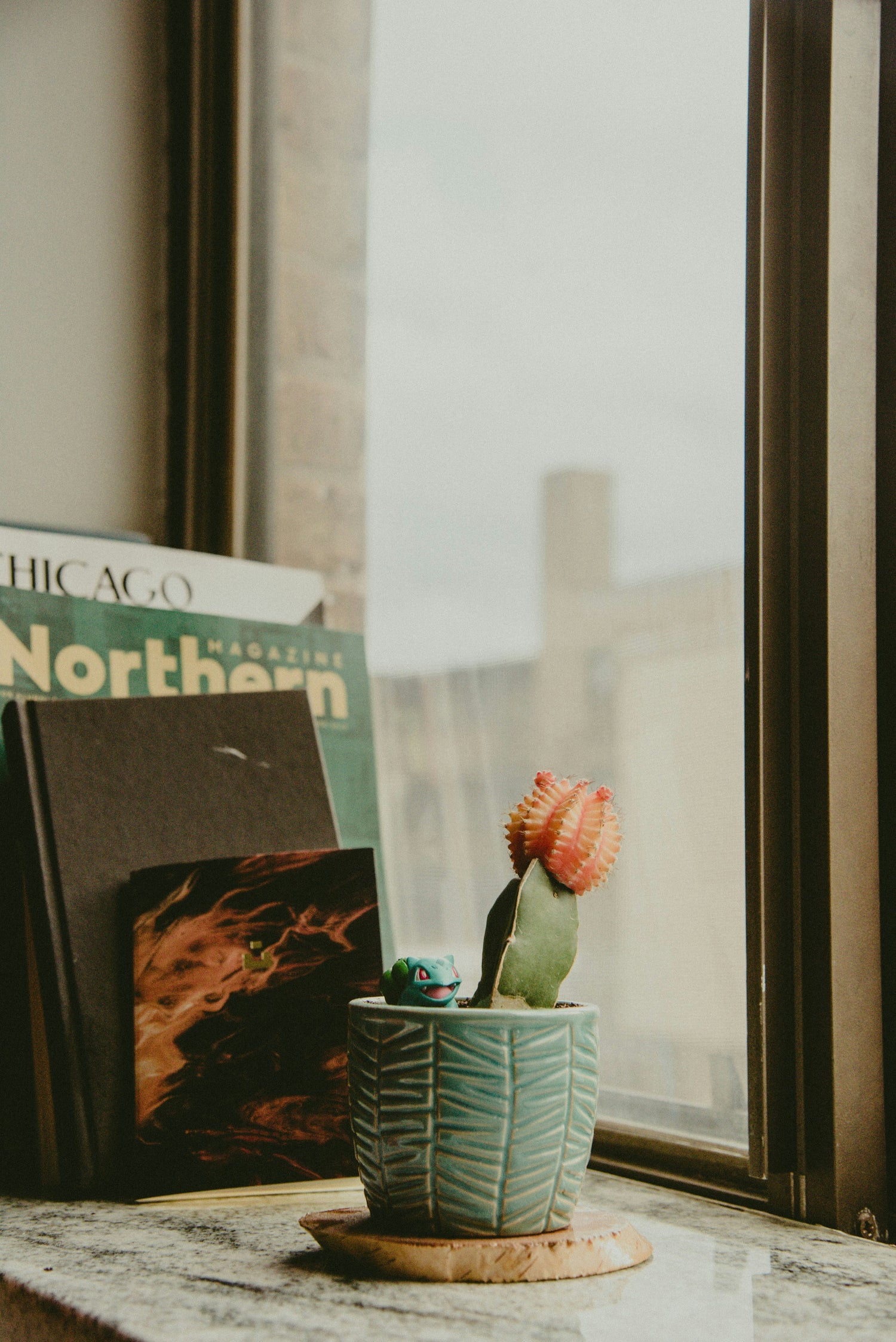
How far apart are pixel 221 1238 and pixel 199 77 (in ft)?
3.87

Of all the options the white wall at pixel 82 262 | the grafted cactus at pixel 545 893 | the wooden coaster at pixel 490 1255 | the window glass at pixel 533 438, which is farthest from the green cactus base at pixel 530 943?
the white wall at pixel 82 262

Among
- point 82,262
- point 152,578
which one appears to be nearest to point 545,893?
point 152,578

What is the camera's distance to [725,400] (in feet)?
2.87

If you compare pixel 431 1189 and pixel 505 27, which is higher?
pixel 505 27

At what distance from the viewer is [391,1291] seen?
1.77ft

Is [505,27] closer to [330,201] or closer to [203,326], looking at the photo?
[330,201]

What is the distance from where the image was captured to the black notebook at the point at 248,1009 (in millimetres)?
734

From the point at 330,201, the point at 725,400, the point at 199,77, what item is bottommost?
the point at 725,400

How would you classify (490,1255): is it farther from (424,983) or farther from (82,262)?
(82,262)

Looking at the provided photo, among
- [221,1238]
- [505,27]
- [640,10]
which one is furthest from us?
[505,27]

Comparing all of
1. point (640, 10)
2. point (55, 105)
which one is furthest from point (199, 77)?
point (640, 10)

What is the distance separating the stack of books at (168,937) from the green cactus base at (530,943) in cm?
20

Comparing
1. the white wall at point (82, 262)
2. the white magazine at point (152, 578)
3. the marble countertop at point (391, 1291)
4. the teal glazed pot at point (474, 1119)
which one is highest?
the white wall at point (82, 262)

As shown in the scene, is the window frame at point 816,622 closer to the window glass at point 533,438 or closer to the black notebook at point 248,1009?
the window glass at point 533,438
